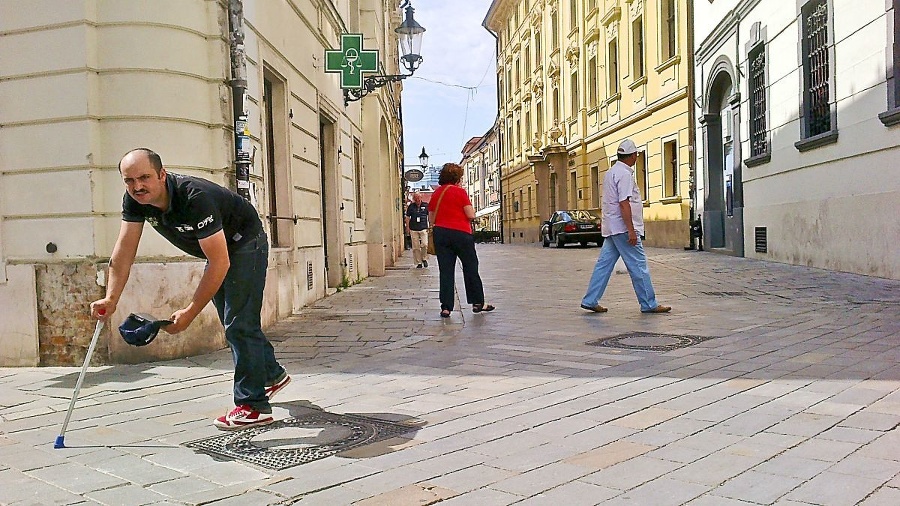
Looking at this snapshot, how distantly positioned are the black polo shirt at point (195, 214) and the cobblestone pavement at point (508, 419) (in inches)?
39.4

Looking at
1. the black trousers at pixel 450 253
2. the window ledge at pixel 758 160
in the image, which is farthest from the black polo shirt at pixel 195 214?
the window ledge at pixel 758 160

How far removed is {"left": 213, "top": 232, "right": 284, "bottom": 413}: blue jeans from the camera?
167 inches

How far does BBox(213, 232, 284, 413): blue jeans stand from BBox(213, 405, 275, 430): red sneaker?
0.03 metres

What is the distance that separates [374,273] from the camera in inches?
654

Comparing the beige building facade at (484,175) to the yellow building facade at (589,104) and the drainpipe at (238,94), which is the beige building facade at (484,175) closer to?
the yellow building facade at (589,104)

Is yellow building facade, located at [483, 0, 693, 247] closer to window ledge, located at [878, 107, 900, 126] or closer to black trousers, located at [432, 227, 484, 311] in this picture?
window ledge, located at [878, 107, 900, 126]

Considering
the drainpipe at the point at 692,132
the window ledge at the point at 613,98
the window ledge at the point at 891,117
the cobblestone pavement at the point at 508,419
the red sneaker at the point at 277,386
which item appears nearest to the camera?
the cobblestone pavement at the point at 508,419

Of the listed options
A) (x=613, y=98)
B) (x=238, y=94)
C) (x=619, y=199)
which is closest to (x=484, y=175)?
(x=613, y=98)

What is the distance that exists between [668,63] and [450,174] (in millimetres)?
16260

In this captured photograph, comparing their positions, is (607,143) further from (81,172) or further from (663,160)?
(81,172)

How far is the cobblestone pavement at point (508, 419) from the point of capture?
3.24 m

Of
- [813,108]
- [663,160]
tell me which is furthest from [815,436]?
[663,160]

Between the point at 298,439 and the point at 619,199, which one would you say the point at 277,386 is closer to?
the point at 298,439

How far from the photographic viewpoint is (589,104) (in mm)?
33656
